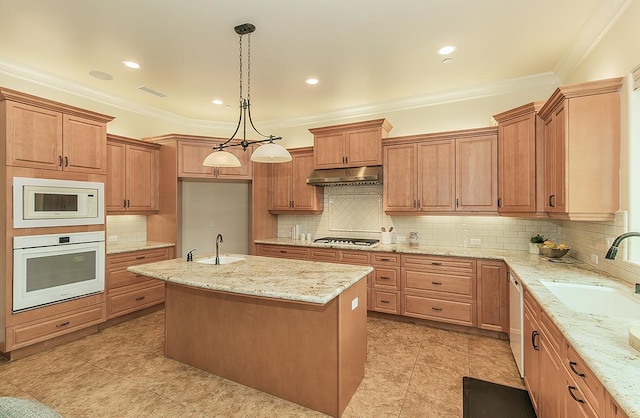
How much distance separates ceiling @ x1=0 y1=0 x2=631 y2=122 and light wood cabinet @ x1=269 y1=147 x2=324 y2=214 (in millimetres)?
1030

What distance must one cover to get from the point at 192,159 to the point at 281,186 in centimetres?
143

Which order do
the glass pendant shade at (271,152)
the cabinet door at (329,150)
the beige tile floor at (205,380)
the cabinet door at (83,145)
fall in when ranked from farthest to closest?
the cabinet door at (329,150)
the cabinet door at (83,145)
the glass pendant shade at (271,152)
the beige tile floor at (205,380)

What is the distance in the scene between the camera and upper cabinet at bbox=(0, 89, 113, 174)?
2857 mm

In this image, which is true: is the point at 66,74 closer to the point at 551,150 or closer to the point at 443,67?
the point at 443,67

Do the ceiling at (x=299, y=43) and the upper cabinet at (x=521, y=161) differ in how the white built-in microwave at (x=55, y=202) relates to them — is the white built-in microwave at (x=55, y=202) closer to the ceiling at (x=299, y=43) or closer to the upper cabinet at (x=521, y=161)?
the ceiling at (x=299, y=43)

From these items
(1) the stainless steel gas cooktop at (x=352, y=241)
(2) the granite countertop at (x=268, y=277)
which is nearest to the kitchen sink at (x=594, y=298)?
(2) the granite countertop at (x=268, y=277)

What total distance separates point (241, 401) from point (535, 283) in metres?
2.34

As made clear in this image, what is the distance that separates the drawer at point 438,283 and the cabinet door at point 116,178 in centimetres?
391

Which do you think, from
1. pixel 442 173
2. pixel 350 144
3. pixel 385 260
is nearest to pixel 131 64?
pixel 350 144

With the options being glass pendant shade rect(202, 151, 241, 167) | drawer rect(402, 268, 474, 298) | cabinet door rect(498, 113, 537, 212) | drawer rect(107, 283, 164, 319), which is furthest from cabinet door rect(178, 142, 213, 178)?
cabinet door rect(498, 113, 537, 212)

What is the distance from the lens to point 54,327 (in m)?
3.13

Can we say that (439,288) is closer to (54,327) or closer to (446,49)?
(446,49)

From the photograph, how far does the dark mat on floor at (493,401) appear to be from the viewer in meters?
2.18

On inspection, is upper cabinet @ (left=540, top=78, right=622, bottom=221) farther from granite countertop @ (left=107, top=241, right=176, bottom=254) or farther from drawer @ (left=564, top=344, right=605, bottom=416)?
granite countertop @ (left=107, top=241, right=176, bottom=254)
